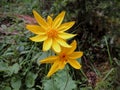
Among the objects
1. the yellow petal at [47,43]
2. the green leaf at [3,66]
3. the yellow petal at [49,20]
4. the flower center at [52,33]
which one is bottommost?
the green leaf at [3,66]

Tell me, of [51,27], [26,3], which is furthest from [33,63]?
→ [26,3]

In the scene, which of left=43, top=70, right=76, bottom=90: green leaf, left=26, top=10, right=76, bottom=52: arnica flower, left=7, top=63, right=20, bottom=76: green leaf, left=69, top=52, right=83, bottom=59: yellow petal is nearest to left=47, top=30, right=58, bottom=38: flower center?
left=26, top=10, right=76, bottom=52: arnica flower

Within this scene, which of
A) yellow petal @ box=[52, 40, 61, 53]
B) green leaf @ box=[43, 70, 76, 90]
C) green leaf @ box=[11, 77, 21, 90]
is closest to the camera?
yellow petal @ box=[52, 40, 61, 53]

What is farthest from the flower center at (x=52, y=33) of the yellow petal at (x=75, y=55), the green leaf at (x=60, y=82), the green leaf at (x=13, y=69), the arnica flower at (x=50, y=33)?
the green leaf at (x=13, y=69)

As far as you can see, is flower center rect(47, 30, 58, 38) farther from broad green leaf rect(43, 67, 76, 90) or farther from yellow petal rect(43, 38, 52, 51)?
broad green leaf rect(43, 67, 76, 90)

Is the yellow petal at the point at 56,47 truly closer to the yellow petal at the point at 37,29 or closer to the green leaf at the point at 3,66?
→ the yellow petal at the point at 37,29

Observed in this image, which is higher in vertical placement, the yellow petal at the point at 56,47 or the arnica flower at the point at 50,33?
the arnica flower at the point at 50,33

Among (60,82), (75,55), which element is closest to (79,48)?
(60,82)

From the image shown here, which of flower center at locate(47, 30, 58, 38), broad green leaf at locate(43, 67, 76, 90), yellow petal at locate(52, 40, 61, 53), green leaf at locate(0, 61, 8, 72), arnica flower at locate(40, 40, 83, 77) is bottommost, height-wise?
broad green leaf at locate(43, 67, 76, 90)
